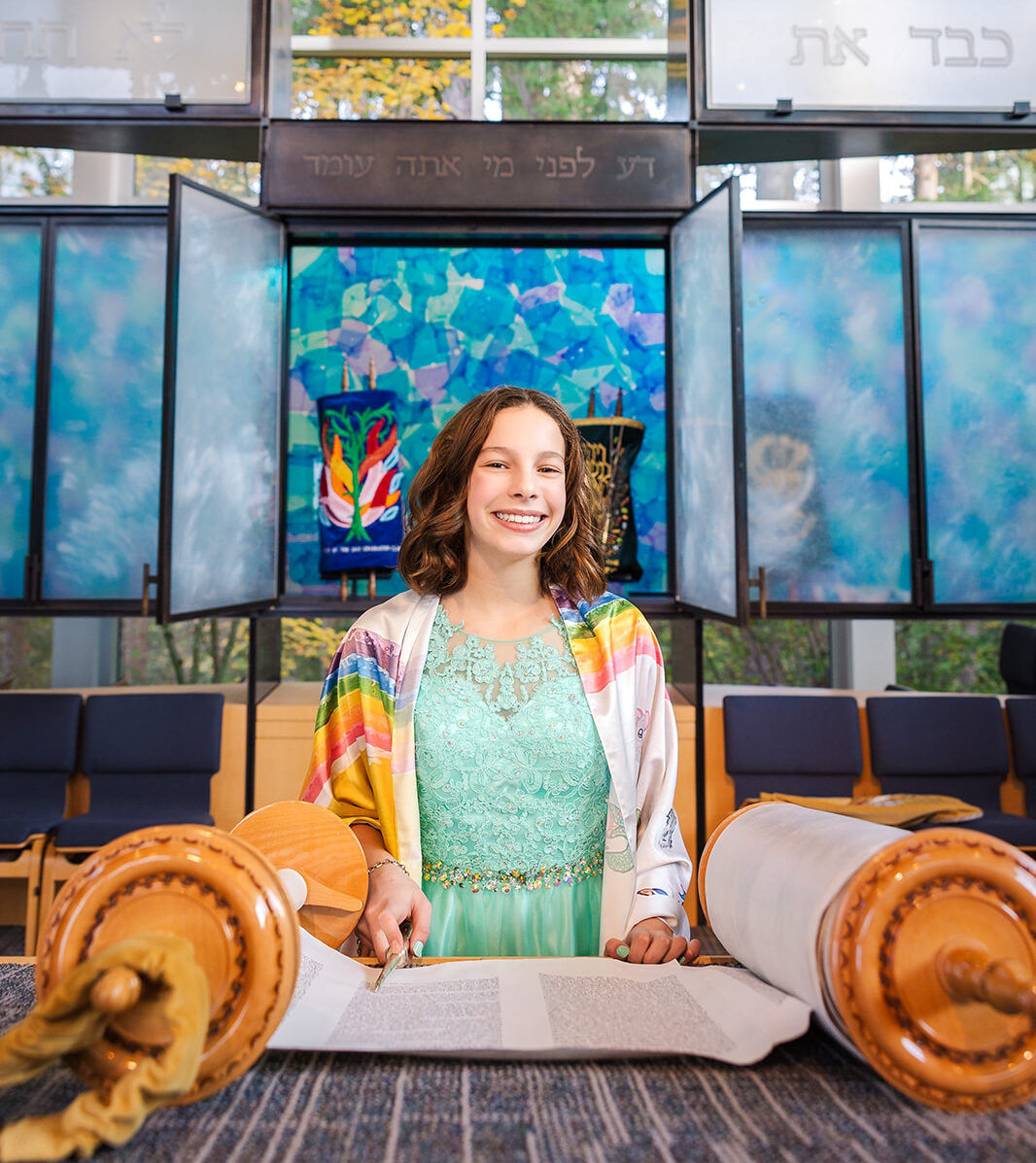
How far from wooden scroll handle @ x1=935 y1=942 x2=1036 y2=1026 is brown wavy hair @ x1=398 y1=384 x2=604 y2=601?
1.00 metres

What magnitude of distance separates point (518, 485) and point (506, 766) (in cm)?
44

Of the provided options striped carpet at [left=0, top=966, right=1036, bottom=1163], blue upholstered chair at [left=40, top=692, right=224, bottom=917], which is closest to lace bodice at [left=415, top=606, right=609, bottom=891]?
striped carpet at [left=0, top=966, right=1036, bottom=1163]

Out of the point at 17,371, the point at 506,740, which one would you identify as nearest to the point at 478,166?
the point at 17,371

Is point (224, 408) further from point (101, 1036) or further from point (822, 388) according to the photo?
point (101, 1036)

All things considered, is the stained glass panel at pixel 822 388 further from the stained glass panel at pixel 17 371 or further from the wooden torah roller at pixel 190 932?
the wooden torah roller at pixel 190 932

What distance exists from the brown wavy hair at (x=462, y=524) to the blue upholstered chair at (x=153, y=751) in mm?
1969

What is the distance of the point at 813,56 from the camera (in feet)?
9.70

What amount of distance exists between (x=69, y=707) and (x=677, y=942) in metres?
2.88

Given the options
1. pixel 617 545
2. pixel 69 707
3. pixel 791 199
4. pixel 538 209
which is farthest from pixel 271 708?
pixel 791 199

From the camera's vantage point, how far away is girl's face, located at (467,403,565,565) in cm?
140

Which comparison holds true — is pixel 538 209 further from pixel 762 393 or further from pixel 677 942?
pixel 677 942

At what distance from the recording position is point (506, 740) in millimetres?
1433

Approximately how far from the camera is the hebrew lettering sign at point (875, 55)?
293 cm

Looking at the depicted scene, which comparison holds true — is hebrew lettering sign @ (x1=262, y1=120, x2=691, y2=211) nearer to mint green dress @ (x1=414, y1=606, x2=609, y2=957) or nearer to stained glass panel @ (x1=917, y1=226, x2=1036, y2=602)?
stained glass panel @ (x1=917, y1=226, x2=1036, y2=602)
